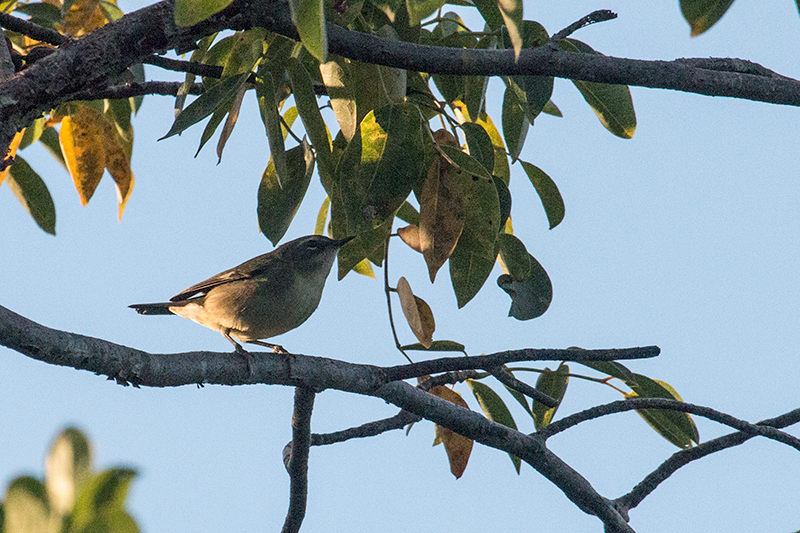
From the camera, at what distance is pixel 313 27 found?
966 millimetres

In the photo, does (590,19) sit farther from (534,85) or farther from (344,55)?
(344,55)

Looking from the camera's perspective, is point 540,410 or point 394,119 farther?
point 540,410

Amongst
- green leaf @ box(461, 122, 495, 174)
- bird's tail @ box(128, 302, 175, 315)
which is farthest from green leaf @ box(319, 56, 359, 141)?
bird's tail @ box(128, 302, 175, 315)

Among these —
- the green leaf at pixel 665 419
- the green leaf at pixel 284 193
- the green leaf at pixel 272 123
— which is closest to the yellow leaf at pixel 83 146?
the green leaf at pixel 284 193

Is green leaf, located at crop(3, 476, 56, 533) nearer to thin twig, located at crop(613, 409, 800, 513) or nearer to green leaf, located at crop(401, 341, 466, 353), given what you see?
green leaf, located at crop(401, 341, 466, 353)

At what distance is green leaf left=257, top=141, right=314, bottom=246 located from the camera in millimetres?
2316

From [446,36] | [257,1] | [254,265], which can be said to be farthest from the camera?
[254,265]

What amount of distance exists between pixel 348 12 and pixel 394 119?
281mm

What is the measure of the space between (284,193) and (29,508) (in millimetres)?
1972

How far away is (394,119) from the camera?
1.87 m

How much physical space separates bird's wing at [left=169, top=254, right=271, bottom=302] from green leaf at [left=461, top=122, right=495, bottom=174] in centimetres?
205

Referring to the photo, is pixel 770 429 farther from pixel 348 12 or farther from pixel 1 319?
pixel 1 319

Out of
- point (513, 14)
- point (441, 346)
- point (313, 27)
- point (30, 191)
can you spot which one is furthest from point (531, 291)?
point (30, 191)

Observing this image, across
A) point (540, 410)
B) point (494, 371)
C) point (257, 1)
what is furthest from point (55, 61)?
point (540, 410)
